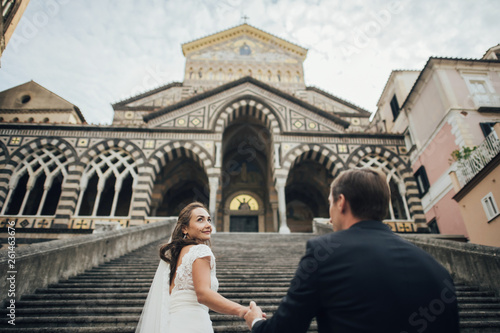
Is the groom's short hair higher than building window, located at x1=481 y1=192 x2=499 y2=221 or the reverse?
the reverse

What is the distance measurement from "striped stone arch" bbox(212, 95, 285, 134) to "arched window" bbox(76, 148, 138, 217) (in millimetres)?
5569

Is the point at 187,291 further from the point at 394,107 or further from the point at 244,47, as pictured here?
the point at 244,47

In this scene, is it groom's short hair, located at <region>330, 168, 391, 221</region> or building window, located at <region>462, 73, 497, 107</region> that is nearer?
groom's short hair, located at <region>330, 168, 391, 221</region>

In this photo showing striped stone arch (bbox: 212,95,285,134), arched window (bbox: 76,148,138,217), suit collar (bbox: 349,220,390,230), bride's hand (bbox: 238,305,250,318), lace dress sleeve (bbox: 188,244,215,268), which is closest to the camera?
suit collar (bbox: 349,220,390,230)

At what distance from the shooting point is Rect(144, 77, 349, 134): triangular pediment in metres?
17.8

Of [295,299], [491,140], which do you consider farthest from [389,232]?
[491,140]

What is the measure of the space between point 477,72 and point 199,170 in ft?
53.5

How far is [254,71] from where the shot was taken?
86.9 ft

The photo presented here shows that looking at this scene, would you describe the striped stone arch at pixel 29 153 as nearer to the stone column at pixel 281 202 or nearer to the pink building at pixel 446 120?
the stone column at pixel 281 202

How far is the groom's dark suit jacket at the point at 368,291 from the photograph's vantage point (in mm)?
1510

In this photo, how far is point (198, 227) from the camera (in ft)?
9.79

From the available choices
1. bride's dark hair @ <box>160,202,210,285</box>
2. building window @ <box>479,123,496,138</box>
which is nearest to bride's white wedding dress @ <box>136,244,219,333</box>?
bride's dark hair @ <box>160,202,210,285</box>

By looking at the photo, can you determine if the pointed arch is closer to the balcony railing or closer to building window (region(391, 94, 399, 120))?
the balcony railing

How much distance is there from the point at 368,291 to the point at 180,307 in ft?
5.37
